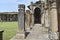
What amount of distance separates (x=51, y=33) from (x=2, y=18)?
140 feet

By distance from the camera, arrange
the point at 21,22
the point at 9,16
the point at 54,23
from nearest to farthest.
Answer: the point at 54,23, the point at 21,22, the point at 9,16

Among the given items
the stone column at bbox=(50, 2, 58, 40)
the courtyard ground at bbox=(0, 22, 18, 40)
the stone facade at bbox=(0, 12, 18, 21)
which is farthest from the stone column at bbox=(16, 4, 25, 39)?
the stone facade at bbox=(0, 12, 18, 21)

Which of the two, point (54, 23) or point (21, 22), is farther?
point (21, 22)

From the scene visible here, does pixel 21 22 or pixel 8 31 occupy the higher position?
pixel 21 22

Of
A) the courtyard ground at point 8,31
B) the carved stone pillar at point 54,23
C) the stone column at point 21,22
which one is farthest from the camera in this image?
the courtyard ground at point 8,31

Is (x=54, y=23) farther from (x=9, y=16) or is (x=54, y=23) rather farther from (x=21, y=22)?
(x=9, y=16)

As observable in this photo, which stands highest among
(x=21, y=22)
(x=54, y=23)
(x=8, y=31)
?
(x=54, y=23)

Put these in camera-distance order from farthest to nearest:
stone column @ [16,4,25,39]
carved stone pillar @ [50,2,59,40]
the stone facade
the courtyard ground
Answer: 1. the stone facade
2. the courtyard ground
3. stone column @ [16,4,25,39]
4. carved stone pillar @ [50,2,59,40]

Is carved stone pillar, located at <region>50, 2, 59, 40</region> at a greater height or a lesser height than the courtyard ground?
greater

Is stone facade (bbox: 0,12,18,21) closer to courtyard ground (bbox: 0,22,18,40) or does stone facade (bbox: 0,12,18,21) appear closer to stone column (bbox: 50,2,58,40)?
courtyard ground (bbox: 0,22,18,40)

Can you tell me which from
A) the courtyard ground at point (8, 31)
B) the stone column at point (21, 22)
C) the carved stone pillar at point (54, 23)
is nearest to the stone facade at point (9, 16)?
the courtyard ground at point (8, 31)

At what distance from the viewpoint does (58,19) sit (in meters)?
5.71

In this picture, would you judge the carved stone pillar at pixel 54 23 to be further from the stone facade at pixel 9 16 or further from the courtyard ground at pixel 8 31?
the stone facade at pixel 9 16

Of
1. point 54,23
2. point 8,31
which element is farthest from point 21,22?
point 8,31
